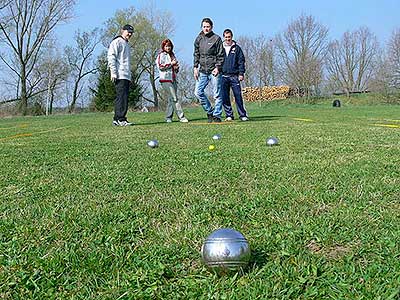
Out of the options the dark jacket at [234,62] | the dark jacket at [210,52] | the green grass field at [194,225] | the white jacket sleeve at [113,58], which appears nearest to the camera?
the green grass field at [194,225]

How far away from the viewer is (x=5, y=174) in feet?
11.0

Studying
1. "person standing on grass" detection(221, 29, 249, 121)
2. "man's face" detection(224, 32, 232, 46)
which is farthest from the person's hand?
"man's face" detection(224, 32, 232, 46)

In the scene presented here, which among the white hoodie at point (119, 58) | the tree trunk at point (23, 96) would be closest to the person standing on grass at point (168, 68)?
the white hoodie at point (119, 58)

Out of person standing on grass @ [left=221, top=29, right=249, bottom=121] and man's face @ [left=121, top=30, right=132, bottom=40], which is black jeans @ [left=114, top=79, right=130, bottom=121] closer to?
man's face @ [left=121, top=30, right=132, bottom=40]

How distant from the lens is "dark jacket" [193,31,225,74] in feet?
29.1

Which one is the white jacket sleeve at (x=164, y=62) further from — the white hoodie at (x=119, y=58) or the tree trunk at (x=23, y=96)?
the tree trunk at (x=23, y=96)

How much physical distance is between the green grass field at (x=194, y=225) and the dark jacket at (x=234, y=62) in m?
5.57

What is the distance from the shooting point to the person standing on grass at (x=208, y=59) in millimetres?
8891

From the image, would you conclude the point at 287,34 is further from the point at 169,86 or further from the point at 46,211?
the point at 46,211

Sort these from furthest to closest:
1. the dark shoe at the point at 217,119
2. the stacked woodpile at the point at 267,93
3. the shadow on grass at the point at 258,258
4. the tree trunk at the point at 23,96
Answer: the stacked woodpile at the point at 267,93 → the tree trunk at the point at 23,96 → the dark shoe at the point at 217,119 → the shadow on grass at the point at 258,258

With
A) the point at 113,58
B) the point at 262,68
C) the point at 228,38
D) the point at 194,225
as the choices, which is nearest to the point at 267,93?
the point at 262,68

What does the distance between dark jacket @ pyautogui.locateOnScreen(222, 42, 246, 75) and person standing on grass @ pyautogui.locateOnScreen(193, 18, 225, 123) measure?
0.25 metres

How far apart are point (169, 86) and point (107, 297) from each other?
8.21m

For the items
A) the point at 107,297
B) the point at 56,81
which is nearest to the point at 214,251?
the point at 107,297
